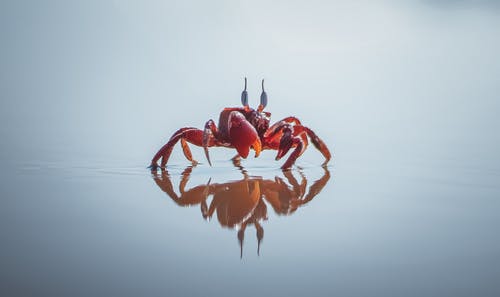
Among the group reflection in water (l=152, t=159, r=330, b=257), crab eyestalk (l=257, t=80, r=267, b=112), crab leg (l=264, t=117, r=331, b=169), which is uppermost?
crab eyestalk (l=257, t=80, r=267, b=112)

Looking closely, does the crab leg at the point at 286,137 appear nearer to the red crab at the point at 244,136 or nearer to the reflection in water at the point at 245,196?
the red crab at the point at 244,136

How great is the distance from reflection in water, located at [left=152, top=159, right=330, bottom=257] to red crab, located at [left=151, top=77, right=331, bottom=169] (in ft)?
1.14

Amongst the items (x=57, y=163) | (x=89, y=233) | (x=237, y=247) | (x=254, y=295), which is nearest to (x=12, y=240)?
(x=89, y=233)

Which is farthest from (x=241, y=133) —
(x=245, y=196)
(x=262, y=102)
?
(x=245, y=196)

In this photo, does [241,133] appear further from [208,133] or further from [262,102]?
[262,102]

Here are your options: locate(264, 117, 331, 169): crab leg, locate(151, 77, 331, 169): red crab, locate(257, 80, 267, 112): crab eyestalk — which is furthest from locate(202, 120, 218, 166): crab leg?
locate(257, 80, 267, 112): crab eyestalk

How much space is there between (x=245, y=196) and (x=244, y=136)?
1294mm

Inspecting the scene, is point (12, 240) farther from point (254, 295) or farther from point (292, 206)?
point (292, 206)

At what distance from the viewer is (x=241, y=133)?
354 centimetres

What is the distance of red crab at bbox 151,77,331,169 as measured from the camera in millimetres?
3533

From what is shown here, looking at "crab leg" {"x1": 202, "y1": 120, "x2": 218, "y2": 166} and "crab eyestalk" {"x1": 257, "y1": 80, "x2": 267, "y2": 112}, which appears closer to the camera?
"crab leg" {"x1": 202, "y1": 120, "x2": 218, "y2": 166}

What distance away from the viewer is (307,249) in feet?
4.47

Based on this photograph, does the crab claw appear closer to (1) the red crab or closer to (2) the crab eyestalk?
(1) the red crab

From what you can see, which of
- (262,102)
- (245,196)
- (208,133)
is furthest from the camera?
(262,102)
